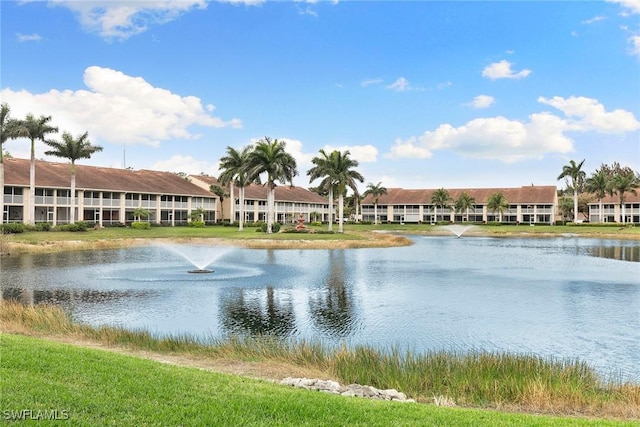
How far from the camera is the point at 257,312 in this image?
18625mm

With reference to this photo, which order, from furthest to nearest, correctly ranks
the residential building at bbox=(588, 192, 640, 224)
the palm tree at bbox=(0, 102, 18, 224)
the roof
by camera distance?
the residential building at bbox=(588, 192, 640, 224)
the roof
the palm tree at bbox=(0, 102, 18, 224)

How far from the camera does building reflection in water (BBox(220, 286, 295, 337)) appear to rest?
16188 mm

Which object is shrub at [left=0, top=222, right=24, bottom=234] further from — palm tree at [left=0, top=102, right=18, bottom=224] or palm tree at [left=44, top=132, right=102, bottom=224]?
palm tree at [left=44, top=132, right=102, bottom=224]

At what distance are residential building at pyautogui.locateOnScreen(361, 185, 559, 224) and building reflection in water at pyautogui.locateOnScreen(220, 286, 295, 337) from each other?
96397 millimetres

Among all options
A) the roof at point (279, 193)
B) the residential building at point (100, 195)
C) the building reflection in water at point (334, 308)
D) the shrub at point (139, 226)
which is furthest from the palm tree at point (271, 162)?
the building reflection in water at point (334, 308)

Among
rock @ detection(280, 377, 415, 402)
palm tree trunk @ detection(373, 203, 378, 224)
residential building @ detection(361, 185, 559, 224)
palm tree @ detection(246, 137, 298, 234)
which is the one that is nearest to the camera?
rock @ detection(280, 377, 415, 402)

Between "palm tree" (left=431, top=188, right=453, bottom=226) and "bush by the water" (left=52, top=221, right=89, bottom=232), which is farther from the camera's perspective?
"palm tree" (left=431, top=188, right=453, bottom=226)

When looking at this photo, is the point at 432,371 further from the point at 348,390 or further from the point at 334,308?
the point at 334,308

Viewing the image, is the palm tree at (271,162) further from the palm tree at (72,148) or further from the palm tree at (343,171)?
the palm tree at (72,148)

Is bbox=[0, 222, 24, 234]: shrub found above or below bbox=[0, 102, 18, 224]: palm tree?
below

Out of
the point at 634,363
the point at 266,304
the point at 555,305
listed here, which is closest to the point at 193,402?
the point at 634,363

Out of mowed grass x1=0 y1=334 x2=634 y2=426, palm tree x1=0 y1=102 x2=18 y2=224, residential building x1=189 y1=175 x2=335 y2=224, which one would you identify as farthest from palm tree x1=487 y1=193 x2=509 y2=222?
mowed grass x1=0 y1=334 x2=634 y2=426

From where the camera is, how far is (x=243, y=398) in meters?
7.38

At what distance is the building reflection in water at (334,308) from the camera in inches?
648
